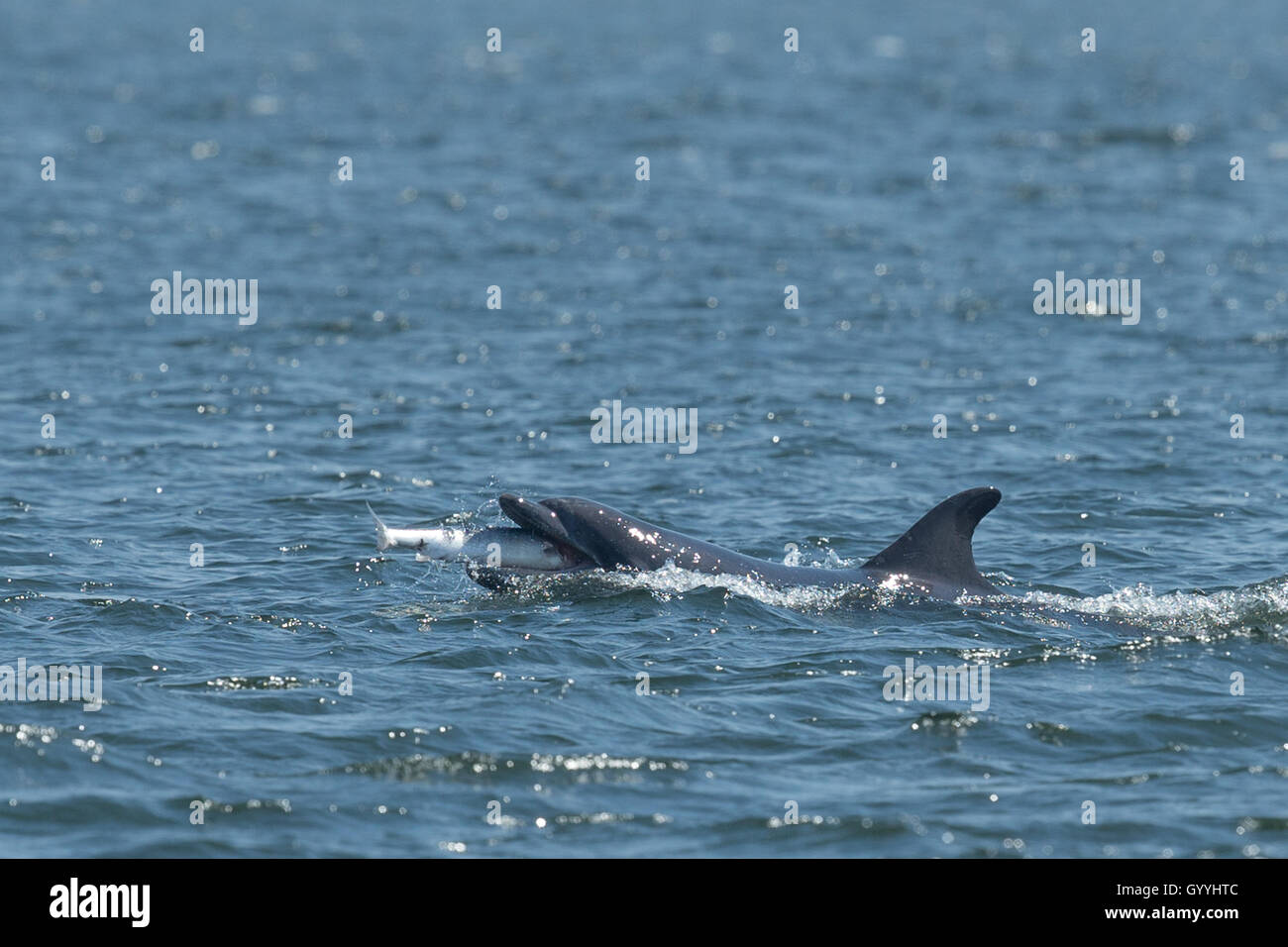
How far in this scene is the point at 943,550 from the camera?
1809cm

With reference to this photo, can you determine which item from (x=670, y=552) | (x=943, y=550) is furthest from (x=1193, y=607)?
(x=670, y=552)

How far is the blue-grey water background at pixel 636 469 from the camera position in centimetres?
1384

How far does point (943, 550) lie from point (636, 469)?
23.5ft

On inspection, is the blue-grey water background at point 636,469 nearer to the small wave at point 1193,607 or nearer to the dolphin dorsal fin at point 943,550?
the small wave at point 1193,607

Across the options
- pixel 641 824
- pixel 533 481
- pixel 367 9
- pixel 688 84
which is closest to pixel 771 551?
pixel 533 481

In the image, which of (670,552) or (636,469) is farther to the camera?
(636,469)

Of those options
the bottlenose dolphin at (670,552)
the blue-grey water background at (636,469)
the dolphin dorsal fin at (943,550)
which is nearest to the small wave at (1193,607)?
the blue-grey water background at (636,469)

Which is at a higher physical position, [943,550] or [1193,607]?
[943,550]

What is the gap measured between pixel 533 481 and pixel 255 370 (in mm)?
7511

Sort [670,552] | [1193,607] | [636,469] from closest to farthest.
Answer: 1. [1193,607]
2. [670,552]
3. [636,469]

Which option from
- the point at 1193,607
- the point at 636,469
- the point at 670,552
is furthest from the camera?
the point at 636,469

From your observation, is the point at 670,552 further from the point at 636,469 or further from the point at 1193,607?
the point at 636,469
